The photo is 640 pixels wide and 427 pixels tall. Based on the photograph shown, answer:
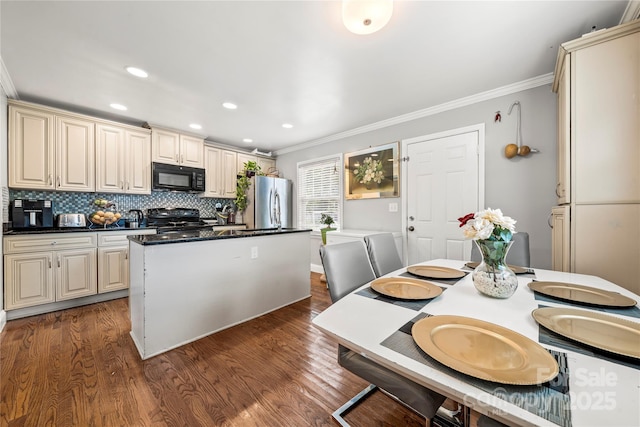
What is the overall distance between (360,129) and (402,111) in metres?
0.77

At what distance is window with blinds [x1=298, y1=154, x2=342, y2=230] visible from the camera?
4.27 m

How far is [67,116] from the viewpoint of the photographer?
295cm

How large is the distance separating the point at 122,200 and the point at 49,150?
97 cm

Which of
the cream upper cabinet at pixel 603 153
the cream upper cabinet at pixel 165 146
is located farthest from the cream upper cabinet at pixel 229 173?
the cream upper cabinet at pixel 603 153

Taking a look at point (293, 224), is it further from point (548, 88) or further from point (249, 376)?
point (548, 88)

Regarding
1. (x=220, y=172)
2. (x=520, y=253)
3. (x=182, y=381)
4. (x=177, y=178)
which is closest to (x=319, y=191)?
(x=220, y=172)

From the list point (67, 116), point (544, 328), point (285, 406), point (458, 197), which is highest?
point (67, 116)

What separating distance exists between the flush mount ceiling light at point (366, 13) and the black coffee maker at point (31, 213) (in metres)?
3.83

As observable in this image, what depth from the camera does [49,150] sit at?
2.85 meters

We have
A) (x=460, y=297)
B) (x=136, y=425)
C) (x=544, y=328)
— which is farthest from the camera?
(x=136, y=425)

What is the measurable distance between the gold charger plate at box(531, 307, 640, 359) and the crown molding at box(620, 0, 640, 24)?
2068 mm

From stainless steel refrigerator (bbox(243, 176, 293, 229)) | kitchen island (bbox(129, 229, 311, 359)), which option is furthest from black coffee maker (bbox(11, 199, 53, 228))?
stainless steel refrigerator (bbox(243, 176, 293, 229))

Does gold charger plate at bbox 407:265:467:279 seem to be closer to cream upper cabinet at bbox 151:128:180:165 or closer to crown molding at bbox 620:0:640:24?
crown molding at bbox 620:0:640:24

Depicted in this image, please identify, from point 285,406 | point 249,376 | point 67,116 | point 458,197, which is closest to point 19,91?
point 67,116
